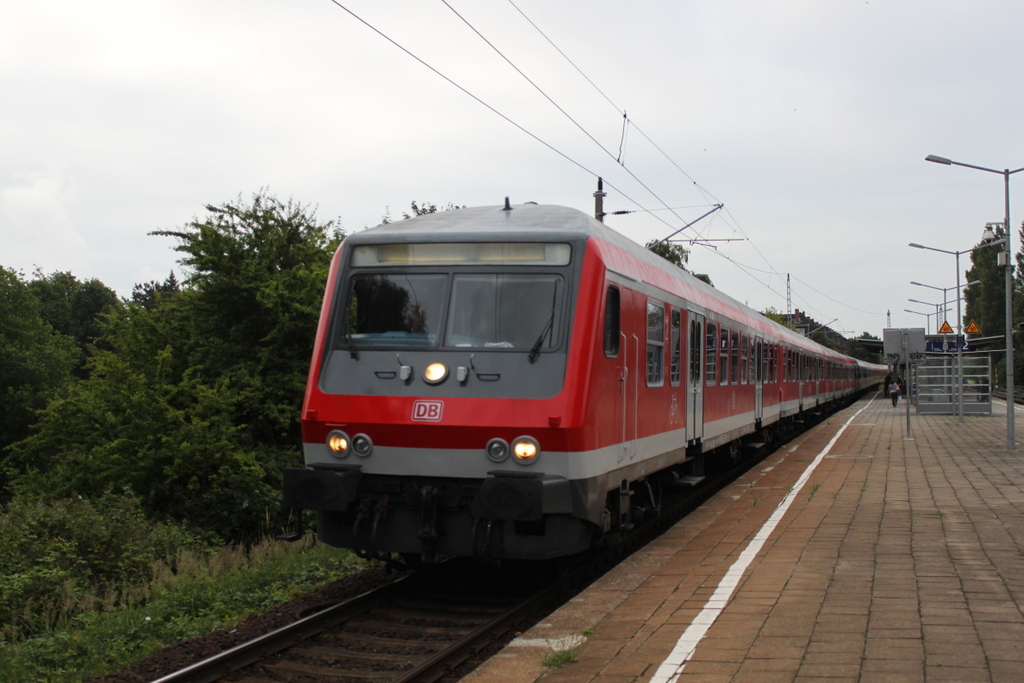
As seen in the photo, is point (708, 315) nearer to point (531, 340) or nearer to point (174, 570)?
point (531, 340)

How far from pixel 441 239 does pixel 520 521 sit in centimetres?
235

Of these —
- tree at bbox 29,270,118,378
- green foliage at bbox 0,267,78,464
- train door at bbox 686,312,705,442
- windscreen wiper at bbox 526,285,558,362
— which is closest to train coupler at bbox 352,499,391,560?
windscreen wiper at bbox 526,285,558,362

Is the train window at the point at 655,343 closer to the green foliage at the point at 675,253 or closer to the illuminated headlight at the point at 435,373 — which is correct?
the illuminated headlight at the point at 435,373

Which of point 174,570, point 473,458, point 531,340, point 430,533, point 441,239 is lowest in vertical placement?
point 174,570

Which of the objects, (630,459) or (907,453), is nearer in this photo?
(630,459)

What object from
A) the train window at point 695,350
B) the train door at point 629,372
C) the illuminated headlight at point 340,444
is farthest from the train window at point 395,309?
the train window at point 695,350

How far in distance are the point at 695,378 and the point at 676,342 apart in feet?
3.72

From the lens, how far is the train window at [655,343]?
31.5ft

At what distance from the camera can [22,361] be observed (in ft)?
144

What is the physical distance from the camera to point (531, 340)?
24.7 feet

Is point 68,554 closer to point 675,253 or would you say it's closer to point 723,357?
point 723,357

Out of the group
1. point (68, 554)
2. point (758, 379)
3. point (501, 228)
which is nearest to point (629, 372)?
point (501, 228)

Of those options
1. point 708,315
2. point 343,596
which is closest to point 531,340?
point 343,596

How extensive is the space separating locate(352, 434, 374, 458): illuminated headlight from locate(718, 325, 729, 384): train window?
288 inches
